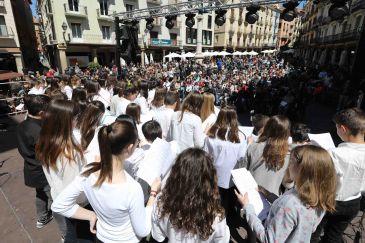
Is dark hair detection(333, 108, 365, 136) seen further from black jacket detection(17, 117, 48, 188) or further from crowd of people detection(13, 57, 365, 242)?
black jacket detection(17, 117, 48, 188)

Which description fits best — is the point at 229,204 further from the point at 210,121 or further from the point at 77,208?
the point at 77,208

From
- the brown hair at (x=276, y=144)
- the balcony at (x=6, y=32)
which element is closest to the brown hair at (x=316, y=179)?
the brown hair at (x=276, y=144)

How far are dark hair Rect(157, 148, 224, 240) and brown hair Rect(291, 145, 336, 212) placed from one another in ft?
2.02

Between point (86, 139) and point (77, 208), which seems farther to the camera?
point (86, 139)

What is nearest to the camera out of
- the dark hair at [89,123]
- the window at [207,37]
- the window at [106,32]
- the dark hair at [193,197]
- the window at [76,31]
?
the dark hair at [193,197]

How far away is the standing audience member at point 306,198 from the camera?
1517 millimetres

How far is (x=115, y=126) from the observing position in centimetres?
152

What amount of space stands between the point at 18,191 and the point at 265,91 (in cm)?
848

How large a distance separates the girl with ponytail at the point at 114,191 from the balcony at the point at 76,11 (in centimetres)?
2621

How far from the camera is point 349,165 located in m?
2.00

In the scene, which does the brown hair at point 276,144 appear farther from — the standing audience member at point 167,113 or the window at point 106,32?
the window at point 106,32

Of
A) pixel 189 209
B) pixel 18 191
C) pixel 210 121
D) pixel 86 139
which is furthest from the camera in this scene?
pixel 18 191

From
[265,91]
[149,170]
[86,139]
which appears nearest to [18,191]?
[86,139]

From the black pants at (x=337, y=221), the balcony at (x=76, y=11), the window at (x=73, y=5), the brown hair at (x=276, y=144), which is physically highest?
the window at (x=73, y=5)
